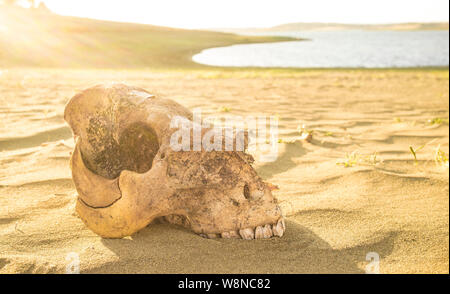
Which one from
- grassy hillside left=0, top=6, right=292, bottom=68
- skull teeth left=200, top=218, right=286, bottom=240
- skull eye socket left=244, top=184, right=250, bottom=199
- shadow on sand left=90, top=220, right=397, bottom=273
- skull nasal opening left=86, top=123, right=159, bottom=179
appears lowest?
shadow on sand left=90, top=220, right=397, bottom=273

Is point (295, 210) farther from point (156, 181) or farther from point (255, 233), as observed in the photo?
point (156, 181)

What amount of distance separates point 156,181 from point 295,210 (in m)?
1.05

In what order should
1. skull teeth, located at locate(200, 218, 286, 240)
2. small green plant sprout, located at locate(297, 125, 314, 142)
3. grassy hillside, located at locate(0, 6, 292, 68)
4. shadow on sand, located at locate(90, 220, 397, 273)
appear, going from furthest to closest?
1. grassy hillside, located at locate(0, 6, 292, 68)
2. small green plant sprout, located at locate(297, 125, 314, 142)
3. skull teeth, located at locate(200, 218, 286, 240)
4. shadow on sand, located at locate(90, 220, 397, 273)

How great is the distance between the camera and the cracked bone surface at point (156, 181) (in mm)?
1819

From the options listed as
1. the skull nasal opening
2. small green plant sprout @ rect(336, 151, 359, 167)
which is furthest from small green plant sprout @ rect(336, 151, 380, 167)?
the skull nasal opening

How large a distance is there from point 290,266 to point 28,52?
23.8m

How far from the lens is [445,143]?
4359 millimetres

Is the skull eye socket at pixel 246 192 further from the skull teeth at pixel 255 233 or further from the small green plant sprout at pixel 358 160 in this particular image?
the small green plant sprout at pixel 358 160

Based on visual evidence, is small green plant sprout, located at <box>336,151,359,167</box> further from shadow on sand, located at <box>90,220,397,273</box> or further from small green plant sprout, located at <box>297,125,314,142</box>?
shadow on sand, located at <box>90,220,397,273</box>

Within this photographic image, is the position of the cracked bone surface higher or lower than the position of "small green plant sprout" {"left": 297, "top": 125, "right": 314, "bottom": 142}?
higher

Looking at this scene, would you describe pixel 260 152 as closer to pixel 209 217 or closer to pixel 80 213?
pixel 209 217

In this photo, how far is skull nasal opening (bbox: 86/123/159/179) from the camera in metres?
2.04
